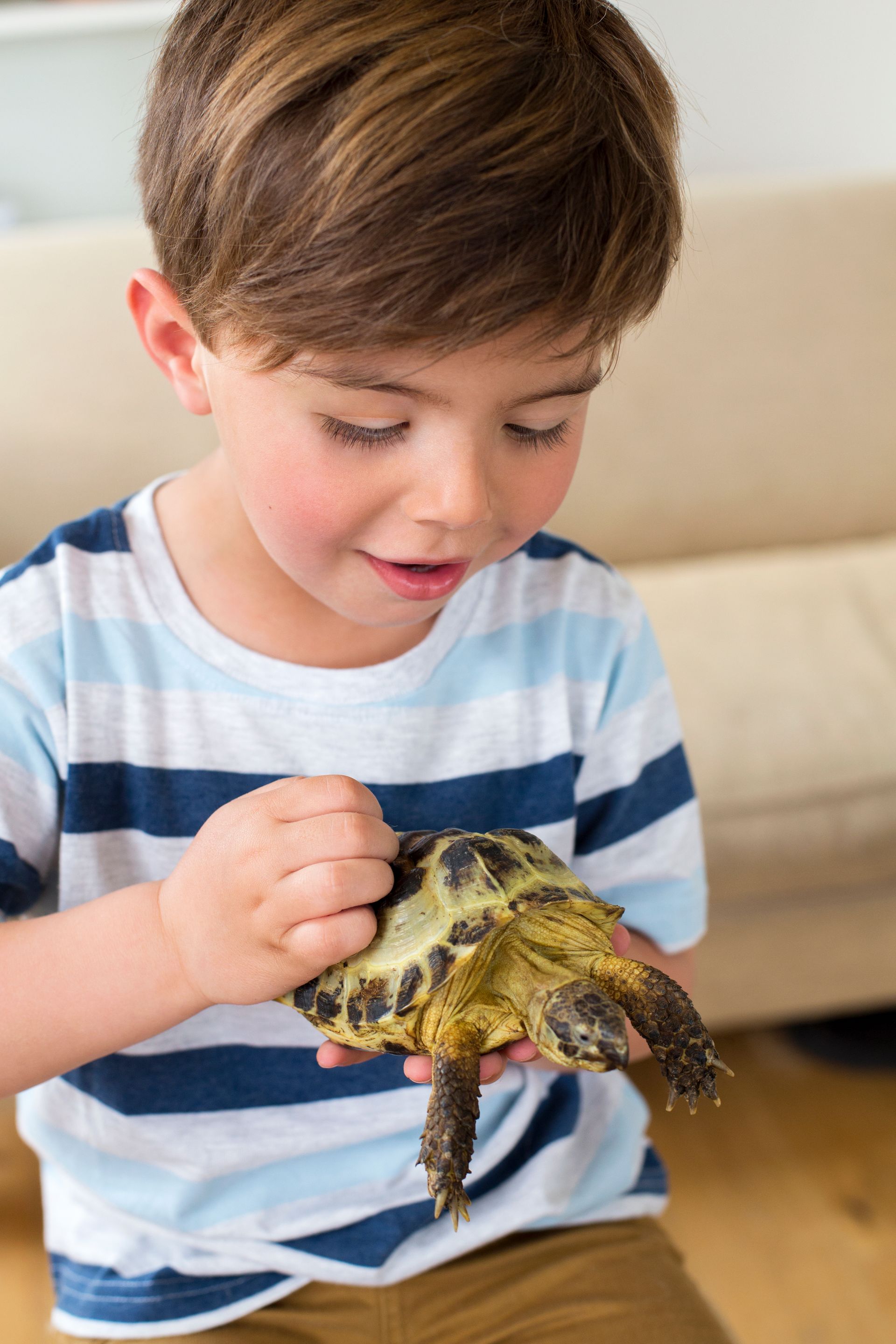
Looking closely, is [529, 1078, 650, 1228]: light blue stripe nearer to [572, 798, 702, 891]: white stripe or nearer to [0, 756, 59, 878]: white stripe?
[572, 798, 702, 891]: white stripe

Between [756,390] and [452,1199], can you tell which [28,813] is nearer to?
[452,1199]

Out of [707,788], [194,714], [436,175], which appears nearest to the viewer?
[436,175]

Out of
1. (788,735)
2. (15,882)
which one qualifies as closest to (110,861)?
(15,882)

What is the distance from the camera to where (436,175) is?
1.51 feet

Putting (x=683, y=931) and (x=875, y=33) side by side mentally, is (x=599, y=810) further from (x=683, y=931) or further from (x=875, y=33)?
(x=875, y=33)

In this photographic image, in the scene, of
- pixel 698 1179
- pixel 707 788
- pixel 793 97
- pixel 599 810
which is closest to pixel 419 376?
pixel 599 810

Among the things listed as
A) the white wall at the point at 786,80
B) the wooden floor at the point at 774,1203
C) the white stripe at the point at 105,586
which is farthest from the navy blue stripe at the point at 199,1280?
the white wall at the point at 786,80

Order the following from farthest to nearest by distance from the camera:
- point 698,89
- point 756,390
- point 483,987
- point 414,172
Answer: point 698,89 → point 756,390 → point 483,987 → point 414,172

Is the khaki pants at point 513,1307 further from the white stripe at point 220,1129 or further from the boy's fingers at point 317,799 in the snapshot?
the boy's fingers at point 317,799

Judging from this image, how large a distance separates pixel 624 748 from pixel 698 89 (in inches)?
92.5

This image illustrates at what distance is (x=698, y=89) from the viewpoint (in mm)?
2572

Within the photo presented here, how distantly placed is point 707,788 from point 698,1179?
0.49 m

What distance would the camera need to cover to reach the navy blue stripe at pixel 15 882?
61 centimetres

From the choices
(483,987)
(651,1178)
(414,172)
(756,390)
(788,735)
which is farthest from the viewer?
(756,390)
